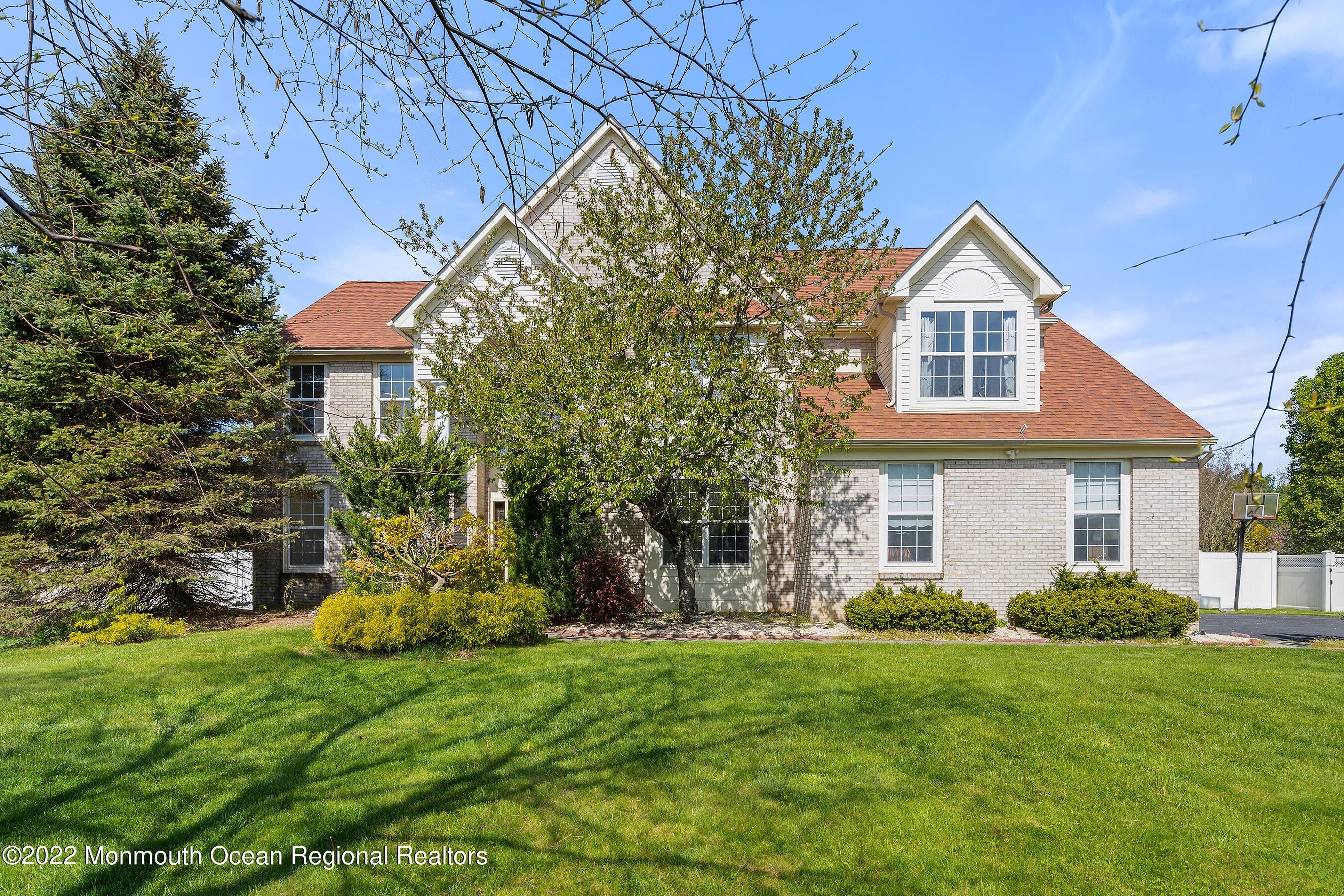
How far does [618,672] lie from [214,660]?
5.33m

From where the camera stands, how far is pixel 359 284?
1994 cm

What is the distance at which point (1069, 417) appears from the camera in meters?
12.8

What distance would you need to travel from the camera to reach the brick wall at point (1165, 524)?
40.0 ft

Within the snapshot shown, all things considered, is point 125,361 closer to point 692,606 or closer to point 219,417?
point 219,417

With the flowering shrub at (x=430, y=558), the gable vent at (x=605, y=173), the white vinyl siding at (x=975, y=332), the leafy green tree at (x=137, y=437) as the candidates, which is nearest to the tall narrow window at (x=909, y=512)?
the white vinyl siding at (x=975, y=332)

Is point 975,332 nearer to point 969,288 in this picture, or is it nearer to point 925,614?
point 969,288

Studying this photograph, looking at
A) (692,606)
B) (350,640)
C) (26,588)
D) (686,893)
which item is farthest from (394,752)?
(26,588)

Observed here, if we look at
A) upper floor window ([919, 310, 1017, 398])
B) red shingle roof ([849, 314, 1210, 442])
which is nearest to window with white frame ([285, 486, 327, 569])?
red shingle roof ([849, 314, 1210, 442])

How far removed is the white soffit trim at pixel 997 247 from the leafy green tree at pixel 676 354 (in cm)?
143

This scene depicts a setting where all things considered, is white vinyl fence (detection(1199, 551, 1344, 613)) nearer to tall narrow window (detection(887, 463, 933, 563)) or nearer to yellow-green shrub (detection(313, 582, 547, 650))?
tall narrow window (detection(887, 463, 933, 563))

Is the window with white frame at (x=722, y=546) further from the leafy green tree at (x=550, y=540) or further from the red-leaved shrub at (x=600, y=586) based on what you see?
the leafy green tree at (x=550, y=540)

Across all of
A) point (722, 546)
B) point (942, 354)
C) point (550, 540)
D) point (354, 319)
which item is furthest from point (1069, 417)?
point (354, 319)

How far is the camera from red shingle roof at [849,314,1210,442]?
40.3 feet

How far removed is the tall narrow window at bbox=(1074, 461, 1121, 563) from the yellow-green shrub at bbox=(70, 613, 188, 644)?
16.9m
